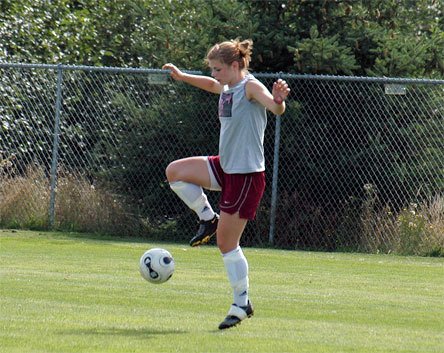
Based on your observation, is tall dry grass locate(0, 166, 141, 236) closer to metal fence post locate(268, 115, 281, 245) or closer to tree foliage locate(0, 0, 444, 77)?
metal fence post locate(268, 115, 281, 245)

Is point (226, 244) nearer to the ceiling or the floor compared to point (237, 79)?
nearer to the floor

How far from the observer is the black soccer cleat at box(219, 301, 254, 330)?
809cm

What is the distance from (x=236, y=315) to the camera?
8203mm

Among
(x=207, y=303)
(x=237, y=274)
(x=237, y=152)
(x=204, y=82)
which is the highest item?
(x=204, y=82)

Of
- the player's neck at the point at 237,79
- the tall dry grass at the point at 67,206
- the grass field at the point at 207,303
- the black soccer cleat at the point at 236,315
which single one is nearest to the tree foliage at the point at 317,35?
the tall dry grass at the point at 67,206

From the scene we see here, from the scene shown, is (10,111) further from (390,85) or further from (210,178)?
(210,178)

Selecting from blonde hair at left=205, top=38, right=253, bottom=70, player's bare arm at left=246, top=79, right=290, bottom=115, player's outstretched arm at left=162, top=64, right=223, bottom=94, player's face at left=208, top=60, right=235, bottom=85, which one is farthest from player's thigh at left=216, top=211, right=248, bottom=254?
player's outstretched arm at left=162, top=64, right=223, bottom=94

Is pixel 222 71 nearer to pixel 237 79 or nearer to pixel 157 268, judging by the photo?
pixel 237 79

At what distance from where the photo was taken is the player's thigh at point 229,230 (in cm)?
842

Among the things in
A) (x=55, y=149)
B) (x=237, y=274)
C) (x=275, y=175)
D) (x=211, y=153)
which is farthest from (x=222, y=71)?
(x=55, y=149)

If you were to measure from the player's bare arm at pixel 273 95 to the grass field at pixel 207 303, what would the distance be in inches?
60.1

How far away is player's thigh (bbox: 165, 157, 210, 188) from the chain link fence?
6906 millimetres

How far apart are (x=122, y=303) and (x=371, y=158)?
24.0ft

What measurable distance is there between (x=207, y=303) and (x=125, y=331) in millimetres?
1753
